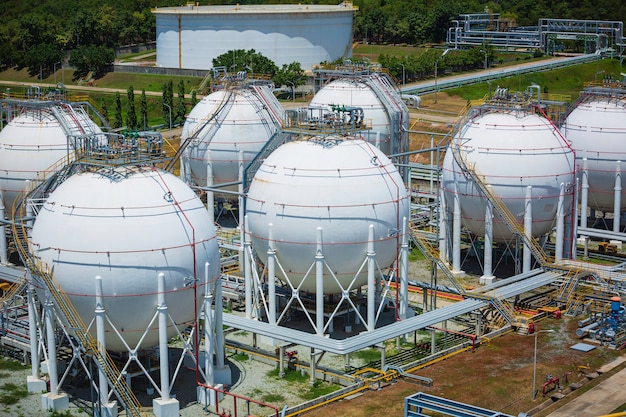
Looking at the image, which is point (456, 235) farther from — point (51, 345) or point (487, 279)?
point (51, 345)

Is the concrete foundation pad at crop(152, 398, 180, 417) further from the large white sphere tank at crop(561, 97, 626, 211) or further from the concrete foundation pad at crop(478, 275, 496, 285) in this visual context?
the large white sphere tank at crop(561, 97, 626, 211)

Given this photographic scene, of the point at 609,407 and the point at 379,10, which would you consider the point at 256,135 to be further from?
the point at 379,10

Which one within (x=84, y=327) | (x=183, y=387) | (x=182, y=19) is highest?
(x=182, y=19)

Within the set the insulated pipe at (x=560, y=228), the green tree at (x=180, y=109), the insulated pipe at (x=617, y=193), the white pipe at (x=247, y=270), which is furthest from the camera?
the green tree at (x=180, y=109)

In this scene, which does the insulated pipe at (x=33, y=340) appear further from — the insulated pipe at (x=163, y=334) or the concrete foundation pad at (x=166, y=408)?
the insulated pipe at (x=163, y=334)

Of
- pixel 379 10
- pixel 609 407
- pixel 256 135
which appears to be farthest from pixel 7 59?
pixel 609 407

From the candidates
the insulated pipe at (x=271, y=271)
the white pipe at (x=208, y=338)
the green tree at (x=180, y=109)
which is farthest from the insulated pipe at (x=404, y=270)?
the green tree at (x=180, y=109)
